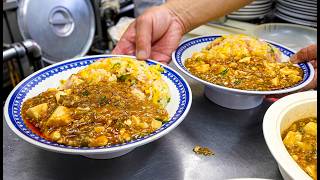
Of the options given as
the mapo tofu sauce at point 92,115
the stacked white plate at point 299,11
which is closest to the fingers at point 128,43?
the mapo tofu sauce at point 92,115

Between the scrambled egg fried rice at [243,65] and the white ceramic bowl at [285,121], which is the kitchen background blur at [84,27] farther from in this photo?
the white ceramic bowl at [285,121]

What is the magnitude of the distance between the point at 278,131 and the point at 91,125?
0.62 metres

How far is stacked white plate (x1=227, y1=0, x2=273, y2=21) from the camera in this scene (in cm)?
299

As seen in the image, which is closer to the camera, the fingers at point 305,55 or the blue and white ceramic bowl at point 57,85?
the blue and white ceramic bowl at point 57,85

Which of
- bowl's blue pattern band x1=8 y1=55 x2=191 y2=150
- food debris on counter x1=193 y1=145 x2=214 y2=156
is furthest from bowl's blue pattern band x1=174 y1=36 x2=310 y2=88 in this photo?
food debris on counter x1=193 y1=145 x2=214 y2=156

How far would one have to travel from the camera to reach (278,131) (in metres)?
1.04

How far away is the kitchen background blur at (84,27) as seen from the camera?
98.5 inches

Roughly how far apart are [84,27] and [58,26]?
0.30 metres

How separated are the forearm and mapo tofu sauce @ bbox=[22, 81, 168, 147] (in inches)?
35.8

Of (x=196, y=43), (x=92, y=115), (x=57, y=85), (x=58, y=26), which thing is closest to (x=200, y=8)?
(x=196, y=43)

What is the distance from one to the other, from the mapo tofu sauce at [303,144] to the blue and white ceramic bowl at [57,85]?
0.36 meters

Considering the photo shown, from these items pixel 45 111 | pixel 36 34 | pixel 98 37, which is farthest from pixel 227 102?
pixel 98 37

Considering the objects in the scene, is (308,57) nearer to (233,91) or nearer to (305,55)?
(305,55)

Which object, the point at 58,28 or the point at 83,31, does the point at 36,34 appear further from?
the point at 83,31
